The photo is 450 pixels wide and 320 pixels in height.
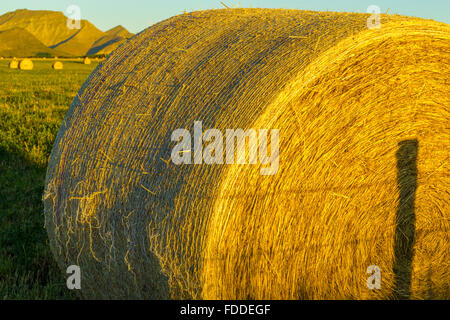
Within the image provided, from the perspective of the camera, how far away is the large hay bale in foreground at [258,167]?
3.10m

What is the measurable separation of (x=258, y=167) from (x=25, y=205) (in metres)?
4.24

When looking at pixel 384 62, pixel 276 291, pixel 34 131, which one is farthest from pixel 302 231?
pixel 34 131

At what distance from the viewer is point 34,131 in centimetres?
1002

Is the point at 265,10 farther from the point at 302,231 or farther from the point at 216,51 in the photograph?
the point at 302,231

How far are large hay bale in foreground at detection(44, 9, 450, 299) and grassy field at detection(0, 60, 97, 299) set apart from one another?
461 mm

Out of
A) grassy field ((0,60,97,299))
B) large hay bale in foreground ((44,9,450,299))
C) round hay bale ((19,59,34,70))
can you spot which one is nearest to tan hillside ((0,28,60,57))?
round hay bale ((19,59,34,70))

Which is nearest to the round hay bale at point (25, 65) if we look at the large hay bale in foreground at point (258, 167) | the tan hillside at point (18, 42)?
the large hay bale in foreground at point (258, 167)

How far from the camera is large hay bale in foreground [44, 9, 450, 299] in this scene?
3.10 meters

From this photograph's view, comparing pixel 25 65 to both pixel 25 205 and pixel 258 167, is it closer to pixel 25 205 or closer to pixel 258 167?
pixel 25 205

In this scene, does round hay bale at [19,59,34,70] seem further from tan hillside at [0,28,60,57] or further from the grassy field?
tan hillside at [0,28,60,57]

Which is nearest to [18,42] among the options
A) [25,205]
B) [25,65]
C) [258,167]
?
[25,65]

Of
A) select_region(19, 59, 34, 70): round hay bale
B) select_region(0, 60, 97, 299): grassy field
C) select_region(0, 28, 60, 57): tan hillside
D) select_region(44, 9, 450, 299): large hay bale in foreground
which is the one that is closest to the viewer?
select_region(44, 9, 450, 299): large hay bale in foreground

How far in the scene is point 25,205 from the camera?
6371 millimetres

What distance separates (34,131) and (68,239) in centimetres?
663
